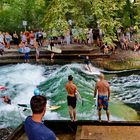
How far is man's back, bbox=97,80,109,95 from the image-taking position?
11.8m

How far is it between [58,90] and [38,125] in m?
17.4

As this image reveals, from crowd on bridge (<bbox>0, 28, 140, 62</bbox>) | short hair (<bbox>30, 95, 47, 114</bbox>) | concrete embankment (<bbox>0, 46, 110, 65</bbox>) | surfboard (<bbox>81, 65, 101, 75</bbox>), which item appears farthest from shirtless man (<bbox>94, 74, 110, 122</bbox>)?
crowd on bridge (<bbox>0, 28, 140, 62</bbox>)

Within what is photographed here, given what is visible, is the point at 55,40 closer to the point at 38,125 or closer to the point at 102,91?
the point at 102,91

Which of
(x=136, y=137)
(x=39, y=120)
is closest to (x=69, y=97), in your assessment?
(x=136, y=137)

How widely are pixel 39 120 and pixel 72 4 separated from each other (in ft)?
15.7

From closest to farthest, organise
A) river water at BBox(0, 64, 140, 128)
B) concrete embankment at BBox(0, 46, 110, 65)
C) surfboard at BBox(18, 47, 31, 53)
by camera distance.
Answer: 1. river water at BBox(0, 64, 140, 128)
2. surfboard at BBox(18, 47, 31, 53)
3. concrete embankment at BBox(0, 46, 110, 65)

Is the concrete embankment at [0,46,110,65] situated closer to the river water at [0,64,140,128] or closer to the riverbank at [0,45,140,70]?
the riverbank at [0,45,140,70]

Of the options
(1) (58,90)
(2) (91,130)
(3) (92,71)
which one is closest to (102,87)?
(2) (91,130)

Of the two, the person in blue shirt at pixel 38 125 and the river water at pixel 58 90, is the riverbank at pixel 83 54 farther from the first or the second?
the person in blue shirt at pixel 38 125

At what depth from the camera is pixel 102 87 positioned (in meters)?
11.9

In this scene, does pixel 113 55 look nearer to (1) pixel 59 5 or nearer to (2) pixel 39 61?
(2) pixel 39 61

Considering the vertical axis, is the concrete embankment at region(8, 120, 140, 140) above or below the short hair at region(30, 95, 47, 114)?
below

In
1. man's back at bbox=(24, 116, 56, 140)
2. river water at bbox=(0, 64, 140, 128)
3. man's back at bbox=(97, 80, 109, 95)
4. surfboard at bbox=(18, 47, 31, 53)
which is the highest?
man's back at bbox=(24, 116, 56, 140)

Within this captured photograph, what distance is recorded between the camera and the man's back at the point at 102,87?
38.9 feet
